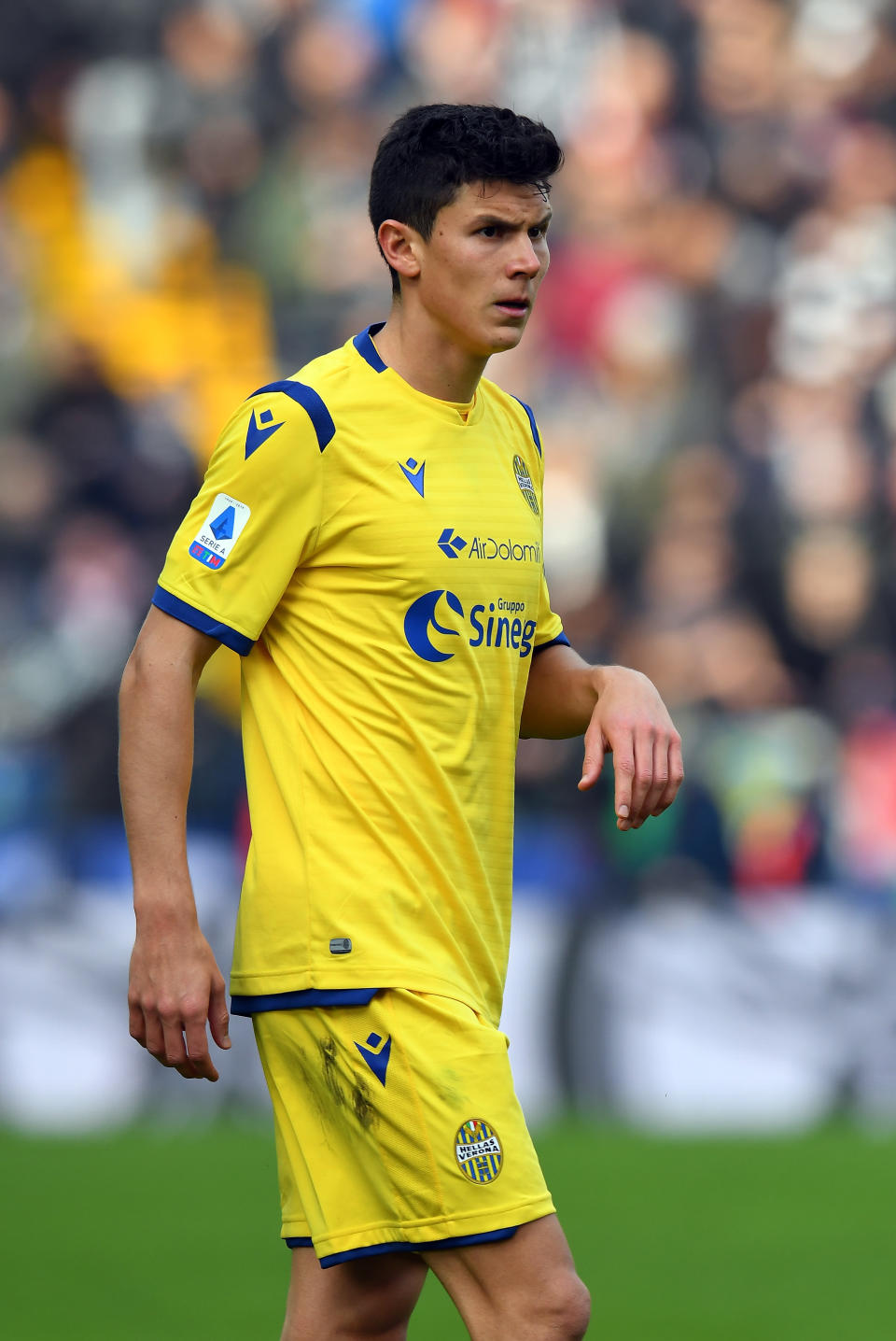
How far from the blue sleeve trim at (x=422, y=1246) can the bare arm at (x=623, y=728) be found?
57cm

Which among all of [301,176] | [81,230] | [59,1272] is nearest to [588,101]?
[301,176]

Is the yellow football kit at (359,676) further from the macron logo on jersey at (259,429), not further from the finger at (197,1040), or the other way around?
the finger at (197,1040)

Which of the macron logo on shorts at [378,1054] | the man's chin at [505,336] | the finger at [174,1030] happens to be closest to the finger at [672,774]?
the macron logo on shorts at [378,1054]

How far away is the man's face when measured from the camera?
9.28 ft

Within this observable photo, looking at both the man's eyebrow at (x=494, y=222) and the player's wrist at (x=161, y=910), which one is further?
the man's eyebrow at (x=494, y=222)

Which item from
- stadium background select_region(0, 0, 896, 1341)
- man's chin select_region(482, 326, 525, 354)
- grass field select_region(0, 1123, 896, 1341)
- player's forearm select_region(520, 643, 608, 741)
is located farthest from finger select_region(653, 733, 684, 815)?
stadium background select_region(0, 0, 896, 1341)

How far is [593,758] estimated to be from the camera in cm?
281

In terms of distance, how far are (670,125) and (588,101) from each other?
450mm

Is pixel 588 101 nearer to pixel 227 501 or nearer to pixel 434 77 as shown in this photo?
pixel 434 77

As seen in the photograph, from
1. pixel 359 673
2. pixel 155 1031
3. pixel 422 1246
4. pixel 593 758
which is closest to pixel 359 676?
pixel 359 673

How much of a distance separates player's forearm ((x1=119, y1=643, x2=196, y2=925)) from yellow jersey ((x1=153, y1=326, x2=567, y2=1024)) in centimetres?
10

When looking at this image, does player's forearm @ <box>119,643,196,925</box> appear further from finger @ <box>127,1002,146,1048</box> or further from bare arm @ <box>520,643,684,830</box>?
bare arm @ <box>520,643,684,830</box>

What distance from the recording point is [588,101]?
1051 centimetres

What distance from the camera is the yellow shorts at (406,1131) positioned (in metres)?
2.66
